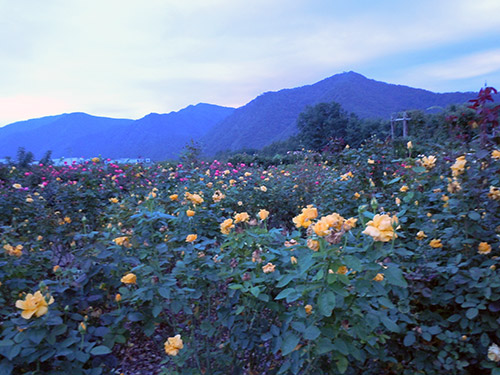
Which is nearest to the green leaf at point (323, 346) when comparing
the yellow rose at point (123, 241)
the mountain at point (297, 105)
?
the yellow rose at point (123, 241)

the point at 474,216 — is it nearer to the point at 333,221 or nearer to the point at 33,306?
the point at 333,221

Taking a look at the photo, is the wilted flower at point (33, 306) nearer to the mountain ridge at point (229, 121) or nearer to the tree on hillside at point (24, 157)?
the tree on hillside at point (24, 157)

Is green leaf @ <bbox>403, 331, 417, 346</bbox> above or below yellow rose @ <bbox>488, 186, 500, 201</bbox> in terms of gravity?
below

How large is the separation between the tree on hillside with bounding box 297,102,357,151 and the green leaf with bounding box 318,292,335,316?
23.3 meters

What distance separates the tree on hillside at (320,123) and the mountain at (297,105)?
538 centimetres

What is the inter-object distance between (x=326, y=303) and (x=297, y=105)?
3597cm

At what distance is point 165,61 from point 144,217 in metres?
7.76

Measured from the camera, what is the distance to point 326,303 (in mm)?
949

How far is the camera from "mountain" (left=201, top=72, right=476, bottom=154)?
3191cm

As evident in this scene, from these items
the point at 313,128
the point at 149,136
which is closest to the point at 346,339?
the point at 149,136

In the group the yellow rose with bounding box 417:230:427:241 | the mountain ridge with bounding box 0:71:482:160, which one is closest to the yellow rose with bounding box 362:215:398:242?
the yellow rose with bounding box 417:230:427:241

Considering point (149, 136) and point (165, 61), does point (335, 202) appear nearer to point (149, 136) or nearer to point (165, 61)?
point (165, 61)

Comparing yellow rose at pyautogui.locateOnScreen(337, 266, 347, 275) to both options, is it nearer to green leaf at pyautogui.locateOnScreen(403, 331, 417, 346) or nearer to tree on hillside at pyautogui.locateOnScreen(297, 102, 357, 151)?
green leaf at pyautogui.locateOnScreen(403, 331, 417, 346)

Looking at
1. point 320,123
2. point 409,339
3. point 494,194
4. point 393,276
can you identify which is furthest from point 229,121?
point 393,276
